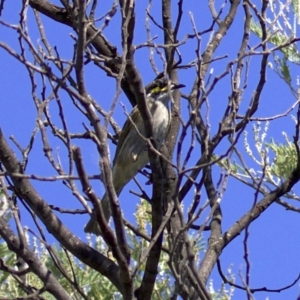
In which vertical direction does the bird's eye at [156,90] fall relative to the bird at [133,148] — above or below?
above

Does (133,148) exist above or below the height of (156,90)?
below

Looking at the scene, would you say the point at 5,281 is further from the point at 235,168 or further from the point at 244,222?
the point at 244,222

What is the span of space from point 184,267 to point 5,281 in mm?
3343

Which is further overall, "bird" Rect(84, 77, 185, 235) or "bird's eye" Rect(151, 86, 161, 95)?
"bird's eye" Rect(151, 86, 161, 95)

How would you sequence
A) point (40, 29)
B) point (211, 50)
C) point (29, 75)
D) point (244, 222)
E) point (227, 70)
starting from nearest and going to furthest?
point (227, 70), point (29, 75), point (40, 29), point (244, 222), point (211, 50)

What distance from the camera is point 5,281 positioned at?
6387 millimetres

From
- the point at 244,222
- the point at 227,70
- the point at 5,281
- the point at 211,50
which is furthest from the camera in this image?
the point at 5,281

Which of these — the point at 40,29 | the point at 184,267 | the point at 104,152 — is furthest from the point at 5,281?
the point at 104,152

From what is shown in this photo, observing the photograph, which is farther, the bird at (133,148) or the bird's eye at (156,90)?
the bird's eye at (156,90)

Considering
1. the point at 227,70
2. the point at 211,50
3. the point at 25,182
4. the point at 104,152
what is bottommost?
the point at 104,152

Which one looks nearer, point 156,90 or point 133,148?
point 133,148

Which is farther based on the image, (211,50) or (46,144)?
(211,50)

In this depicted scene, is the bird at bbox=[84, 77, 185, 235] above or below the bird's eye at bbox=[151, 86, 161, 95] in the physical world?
below

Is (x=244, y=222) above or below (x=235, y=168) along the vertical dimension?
below
